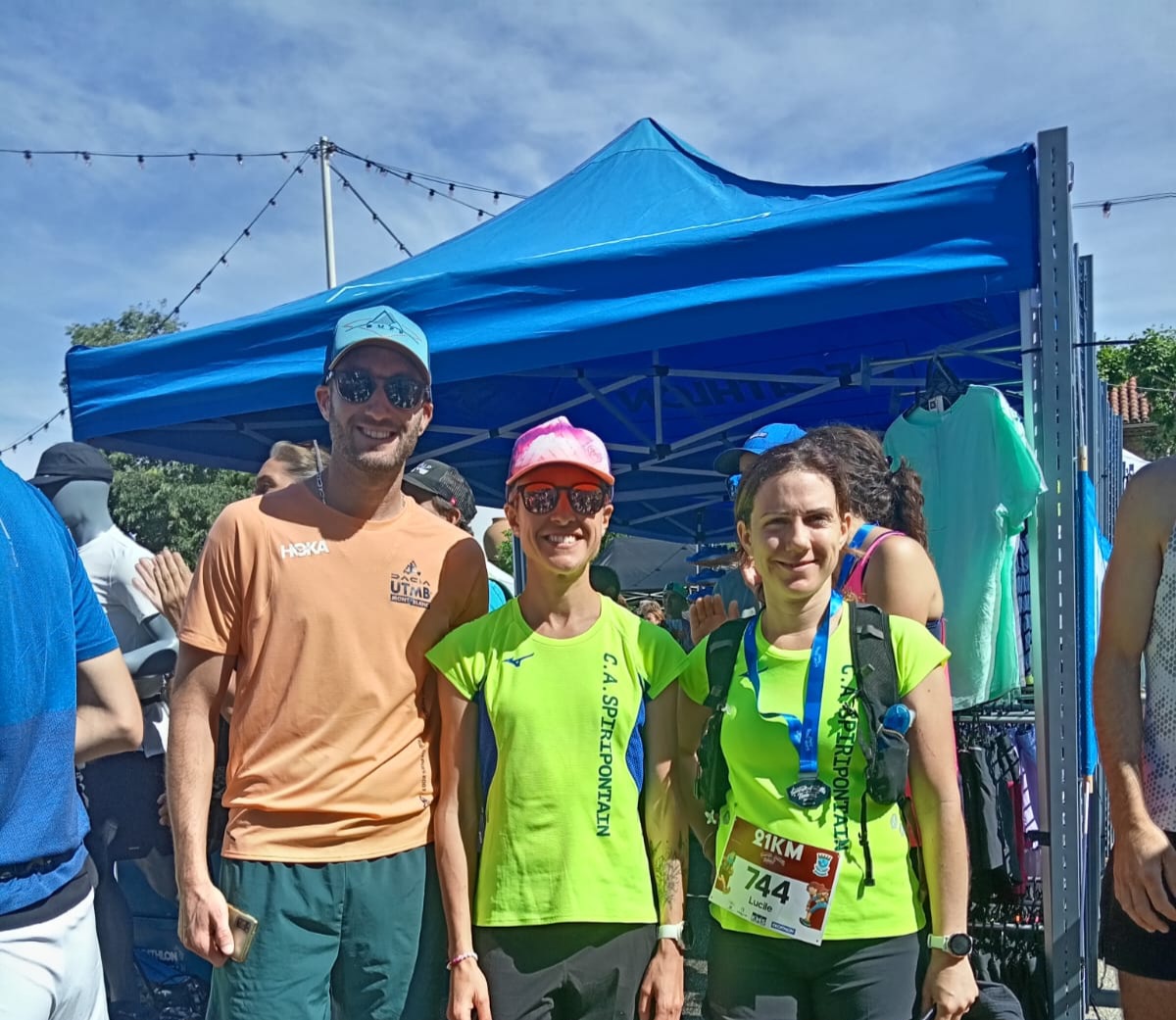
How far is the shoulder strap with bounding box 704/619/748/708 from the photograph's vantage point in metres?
Answer: 1.79

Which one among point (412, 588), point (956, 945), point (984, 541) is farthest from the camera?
point (984, 541)

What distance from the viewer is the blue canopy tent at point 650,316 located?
260 cm

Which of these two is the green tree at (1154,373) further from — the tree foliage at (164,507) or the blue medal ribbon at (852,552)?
the tree foliage at (164,507)

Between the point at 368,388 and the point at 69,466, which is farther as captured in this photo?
the point at 69,466

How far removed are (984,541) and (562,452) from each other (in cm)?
155

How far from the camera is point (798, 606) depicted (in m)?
1.80

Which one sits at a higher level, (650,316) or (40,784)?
(650,316)

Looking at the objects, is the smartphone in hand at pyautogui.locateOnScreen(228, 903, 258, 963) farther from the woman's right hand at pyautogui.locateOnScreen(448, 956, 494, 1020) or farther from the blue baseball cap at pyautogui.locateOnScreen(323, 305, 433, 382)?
the blue baseball cap at pyautogui.locateOnScreen(323, 305, 433, 382)

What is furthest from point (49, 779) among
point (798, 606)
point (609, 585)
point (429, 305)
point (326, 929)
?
point (609, 585)

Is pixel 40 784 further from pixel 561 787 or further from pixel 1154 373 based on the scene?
pixel 1154 373

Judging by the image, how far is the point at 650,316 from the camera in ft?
9.36

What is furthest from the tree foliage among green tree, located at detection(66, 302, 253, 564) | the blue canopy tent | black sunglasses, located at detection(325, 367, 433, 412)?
black sunglasses, located at detection(325, 367, 433, 412)

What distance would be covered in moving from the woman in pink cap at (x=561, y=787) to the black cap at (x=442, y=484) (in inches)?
53.1

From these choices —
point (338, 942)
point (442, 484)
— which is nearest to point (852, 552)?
point (338, 942)
